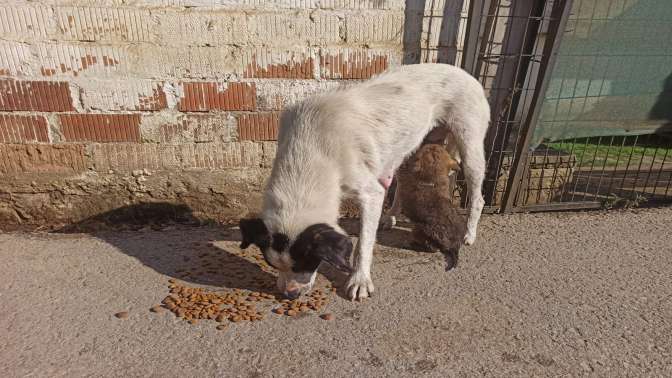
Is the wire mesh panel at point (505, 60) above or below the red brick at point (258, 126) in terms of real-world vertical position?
above

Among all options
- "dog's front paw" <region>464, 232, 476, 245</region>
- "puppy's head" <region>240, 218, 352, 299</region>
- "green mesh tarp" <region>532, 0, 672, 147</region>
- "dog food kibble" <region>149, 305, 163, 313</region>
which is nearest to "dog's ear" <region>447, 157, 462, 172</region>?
"dog's front paw" <region>464, 232, 476, 245</region>

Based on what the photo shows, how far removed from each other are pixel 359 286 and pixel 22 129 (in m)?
3.14

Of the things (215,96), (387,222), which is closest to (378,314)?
(387,222)

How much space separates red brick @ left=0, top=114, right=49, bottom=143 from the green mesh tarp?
448cm

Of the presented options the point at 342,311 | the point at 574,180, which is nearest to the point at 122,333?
the point at 342,311

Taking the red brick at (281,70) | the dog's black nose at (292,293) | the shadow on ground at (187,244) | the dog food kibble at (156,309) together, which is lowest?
the shadow on ground at (187,244)

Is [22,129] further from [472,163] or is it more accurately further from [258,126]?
[472,163]

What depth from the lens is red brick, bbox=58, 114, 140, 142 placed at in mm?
3623

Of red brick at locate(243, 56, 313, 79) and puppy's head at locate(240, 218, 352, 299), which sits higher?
red brick at locate(243, 56, 313, 79)

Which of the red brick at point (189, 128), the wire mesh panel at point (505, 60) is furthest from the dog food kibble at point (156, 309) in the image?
the wire mesh panel at point (505, 60)

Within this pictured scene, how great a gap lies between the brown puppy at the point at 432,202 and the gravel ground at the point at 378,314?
193 mm

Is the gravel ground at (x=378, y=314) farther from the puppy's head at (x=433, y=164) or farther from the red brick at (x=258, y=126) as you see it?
the red brick at (x=258, y=126)

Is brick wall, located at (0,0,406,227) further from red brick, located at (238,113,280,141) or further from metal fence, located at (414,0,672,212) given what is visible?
metal fence, located at (414,0,672,212)

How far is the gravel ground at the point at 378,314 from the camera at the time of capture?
2.43 metres
